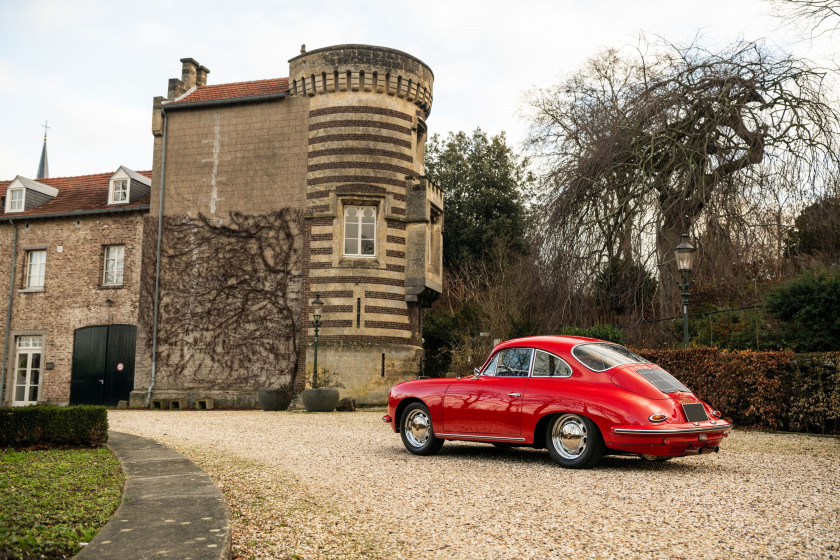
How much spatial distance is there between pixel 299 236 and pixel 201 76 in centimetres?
936

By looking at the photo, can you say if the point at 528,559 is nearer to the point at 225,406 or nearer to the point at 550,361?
the point at 550,361

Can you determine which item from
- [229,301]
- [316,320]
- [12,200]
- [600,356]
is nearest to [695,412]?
[600,356]

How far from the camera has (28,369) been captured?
2583cm

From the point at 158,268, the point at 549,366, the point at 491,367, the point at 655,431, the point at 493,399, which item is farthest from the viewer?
the point at 158,268

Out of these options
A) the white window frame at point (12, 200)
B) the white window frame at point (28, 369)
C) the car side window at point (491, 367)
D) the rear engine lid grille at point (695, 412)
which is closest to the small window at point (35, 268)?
the white window frame at point (12, 200)

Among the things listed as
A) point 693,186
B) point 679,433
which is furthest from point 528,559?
point 693,186

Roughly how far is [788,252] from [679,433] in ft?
28.1

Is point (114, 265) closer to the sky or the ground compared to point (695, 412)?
closer to the sky

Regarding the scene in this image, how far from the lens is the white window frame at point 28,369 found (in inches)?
1008

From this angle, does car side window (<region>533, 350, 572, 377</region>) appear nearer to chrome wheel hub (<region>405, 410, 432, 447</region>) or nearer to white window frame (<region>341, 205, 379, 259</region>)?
chrome wheel hub (<region>405, 410, 432, 447</region>)

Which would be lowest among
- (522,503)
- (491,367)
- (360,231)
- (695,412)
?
(522,503)

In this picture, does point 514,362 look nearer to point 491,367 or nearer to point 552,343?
point 491,367

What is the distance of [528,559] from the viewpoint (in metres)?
4.01

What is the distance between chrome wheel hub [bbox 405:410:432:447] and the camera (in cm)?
888
